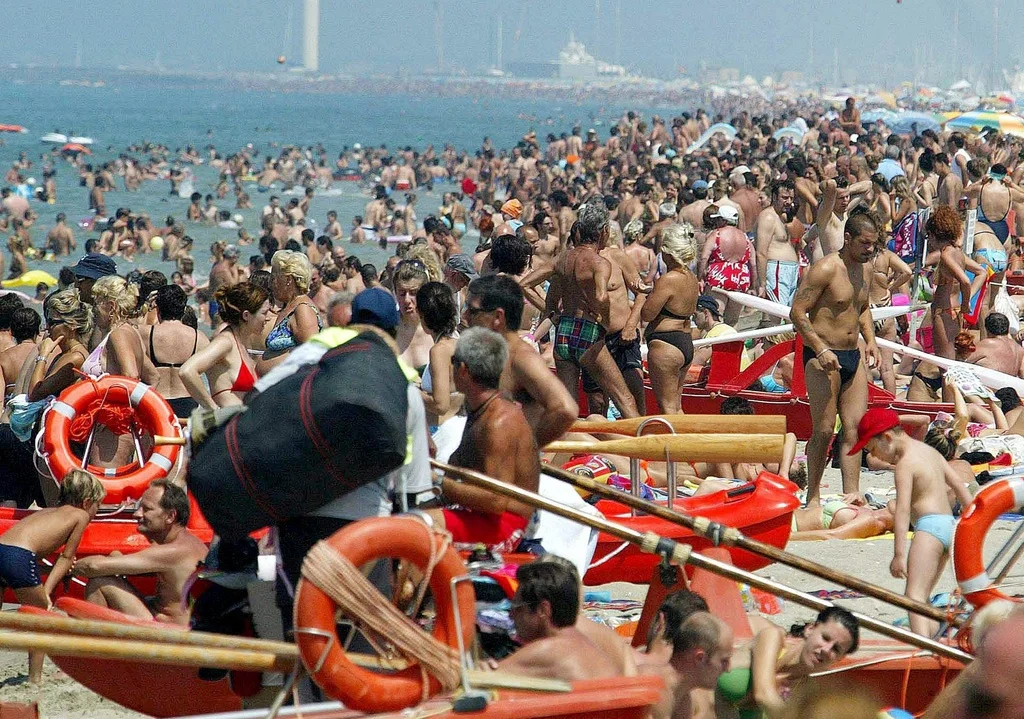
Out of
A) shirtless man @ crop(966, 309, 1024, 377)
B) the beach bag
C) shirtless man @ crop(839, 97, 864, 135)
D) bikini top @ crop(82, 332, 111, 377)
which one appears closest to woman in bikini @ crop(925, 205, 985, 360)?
shirtless man @ crop(966, 309, 1024, 377)

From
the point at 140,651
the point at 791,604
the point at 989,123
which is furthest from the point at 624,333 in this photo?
the point at 989,123

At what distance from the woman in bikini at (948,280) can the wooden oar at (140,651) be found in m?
7.72

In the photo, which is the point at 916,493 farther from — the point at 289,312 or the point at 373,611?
the point at 289,312

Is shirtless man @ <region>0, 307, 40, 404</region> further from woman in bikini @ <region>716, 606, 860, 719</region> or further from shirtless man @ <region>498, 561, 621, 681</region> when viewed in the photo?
woman in bikini @ <region>716, 606, 860, 719</region>

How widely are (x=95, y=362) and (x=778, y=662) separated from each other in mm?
4199

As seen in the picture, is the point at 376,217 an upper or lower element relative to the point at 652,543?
lower

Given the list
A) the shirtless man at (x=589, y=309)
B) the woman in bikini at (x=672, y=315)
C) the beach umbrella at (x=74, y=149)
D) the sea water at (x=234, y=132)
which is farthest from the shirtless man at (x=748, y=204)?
the beach umbrella at (x=74, y=149)

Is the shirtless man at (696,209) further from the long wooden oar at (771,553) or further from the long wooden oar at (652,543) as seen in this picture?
the long wooden oar at (652,543)

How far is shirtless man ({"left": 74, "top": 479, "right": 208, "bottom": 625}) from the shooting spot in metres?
6.06

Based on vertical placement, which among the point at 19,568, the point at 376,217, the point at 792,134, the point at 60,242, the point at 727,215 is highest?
the point at 792,134

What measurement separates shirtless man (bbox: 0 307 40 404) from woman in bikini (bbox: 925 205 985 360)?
20.8 ft

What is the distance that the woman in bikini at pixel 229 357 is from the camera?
278 inches

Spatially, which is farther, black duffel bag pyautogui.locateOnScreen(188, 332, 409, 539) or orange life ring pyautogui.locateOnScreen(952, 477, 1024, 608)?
orange life ring pyautogui.locateOnScreen(952, 477, 1024, 608)

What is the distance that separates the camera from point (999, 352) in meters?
10.2
